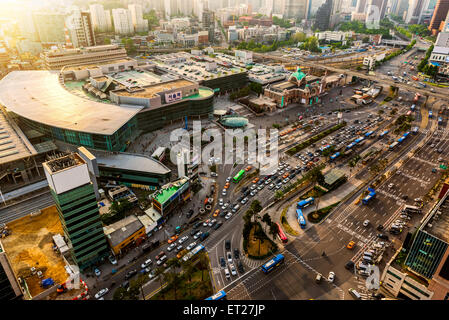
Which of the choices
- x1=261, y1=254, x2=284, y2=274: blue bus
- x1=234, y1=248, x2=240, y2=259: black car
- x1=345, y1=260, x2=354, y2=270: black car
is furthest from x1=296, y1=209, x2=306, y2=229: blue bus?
x1=234, y1=248, x2=240, y2=259: black car

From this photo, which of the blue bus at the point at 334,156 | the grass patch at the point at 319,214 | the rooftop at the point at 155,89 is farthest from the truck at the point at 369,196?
the rooftop at the point at 155,89

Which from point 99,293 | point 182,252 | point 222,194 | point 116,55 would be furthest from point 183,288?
point 116,55

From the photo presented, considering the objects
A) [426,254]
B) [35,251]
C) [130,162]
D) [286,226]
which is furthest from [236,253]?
[35,251]

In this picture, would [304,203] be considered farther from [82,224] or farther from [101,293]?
[82,224]

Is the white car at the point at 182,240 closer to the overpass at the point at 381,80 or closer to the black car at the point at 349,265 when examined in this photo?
the black car at the point at 349,265
